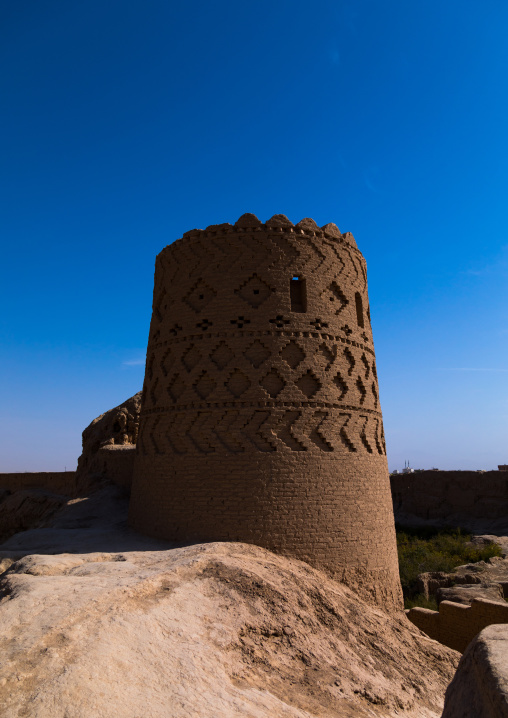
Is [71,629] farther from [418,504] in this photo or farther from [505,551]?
[418,504]

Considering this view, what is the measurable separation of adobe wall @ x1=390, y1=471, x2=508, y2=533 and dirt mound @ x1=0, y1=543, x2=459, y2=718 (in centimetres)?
1882

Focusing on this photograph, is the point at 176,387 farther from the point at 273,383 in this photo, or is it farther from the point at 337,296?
the point at 337,296

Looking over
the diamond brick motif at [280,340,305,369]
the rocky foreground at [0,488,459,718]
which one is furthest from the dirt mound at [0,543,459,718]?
the diamond brick motif at [280,340,305,369]

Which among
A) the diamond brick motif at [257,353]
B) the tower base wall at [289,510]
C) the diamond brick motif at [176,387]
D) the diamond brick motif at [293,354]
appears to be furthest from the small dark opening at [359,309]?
the diamond brick motif at [176,387]

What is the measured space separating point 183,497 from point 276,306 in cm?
391

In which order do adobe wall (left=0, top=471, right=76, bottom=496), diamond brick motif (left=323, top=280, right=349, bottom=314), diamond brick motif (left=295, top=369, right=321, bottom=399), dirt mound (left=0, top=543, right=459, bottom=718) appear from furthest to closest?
adobe wall (left=0, top=471, right=76, bottom=496) < diamond brick motif (left=323, top=280, right=349, bottom=314) < diamond brick motif (left=295, top=369, right=321, bottom=399) < dirt mound (left=0, top=543, right=459, bottom=718)

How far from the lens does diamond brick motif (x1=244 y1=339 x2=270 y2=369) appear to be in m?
8.98

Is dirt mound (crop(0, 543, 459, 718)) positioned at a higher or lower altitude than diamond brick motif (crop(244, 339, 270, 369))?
Result: lower

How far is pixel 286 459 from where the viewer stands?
27.8 ft

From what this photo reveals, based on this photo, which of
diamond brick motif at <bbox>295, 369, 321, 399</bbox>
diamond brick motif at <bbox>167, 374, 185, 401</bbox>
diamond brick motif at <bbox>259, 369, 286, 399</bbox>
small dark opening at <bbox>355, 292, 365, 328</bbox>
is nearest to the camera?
diamond brick motif at <bbox>259, 369, 286, 399</bbox>

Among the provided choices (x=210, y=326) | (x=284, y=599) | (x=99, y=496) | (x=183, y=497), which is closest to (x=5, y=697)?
(x=284, y=599)

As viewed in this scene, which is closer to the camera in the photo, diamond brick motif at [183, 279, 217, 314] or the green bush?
diamond brick motif at [183, 279, 217, 314]

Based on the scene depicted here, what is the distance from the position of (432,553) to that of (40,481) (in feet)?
54.3

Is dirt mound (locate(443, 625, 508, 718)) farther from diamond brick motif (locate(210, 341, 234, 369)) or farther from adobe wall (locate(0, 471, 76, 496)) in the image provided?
adobe wall (locate(0, 471, 76, 496))
